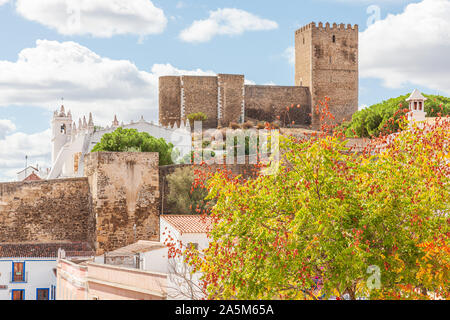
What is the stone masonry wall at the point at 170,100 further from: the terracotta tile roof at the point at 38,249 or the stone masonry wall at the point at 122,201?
the stone masonry wall at the point at 122,201

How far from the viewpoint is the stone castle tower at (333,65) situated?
165 feet

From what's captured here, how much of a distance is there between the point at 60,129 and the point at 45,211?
1116 inches

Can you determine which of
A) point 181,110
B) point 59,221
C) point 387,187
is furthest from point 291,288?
point 181,110

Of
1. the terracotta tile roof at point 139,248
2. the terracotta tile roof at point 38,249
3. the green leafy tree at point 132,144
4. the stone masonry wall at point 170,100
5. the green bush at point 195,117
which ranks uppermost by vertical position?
the stone masonry wall at point 170,100

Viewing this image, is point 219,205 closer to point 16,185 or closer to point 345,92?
point 16,185

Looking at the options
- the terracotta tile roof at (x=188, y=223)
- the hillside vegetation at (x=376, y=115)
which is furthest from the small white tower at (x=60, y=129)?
the terracotta tile roof at (x=188, y=223)

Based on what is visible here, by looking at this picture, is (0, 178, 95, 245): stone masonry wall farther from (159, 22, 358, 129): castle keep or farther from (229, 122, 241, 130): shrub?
(159, 22, 358, 129): castle keep

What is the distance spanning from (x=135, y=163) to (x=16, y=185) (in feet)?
16.6

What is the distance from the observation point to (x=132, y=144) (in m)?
34.5

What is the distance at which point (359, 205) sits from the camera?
8.57 m

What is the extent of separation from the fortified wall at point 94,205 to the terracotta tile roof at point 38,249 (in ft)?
0.74

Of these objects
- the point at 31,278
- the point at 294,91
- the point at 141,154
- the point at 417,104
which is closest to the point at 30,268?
the point at 31,278

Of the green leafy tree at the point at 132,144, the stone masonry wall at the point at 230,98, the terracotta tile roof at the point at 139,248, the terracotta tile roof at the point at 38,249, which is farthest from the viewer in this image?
the stone masonry wall at the point at 230,98
